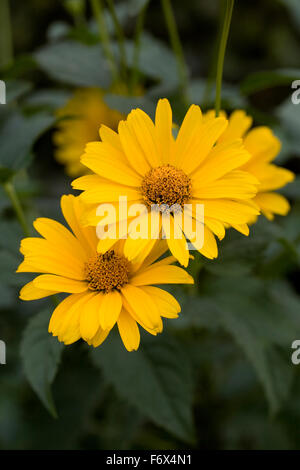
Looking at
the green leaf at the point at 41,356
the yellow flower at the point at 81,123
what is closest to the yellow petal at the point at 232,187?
the green leaf at the point at 41,356

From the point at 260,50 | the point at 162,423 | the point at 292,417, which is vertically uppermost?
the point at 260,50

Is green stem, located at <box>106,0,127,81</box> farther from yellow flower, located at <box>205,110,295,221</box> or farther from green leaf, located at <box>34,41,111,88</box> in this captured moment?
yellow flower, located at <box>205,110,295,221</box>

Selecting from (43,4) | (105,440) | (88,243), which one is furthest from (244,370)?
(43,4)

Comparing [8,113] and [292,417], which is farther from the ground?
[8,113]

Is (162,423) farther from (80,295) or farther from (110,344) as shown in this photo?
(80,295)

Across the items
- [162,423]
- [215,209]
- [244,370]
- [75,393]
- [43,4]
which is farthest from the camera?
[43,4]

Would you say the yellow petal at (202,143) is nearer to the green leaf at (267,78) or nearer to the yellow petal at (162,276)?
the yellow petal at (162,276)

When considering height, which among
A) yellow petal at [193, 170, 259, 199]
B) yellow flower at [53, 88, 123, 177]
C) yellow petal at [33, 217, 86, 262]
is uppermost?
yellow flower at [53, 88, 123, 177]

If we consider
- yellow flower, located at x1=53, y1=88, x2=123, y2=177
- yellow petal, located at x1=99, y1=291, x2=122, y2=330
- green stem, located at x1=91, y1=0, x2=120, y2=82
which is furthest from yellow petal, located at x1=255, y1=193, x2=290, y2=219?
yellow flower, located at x1=53, y1=88, x2=123, y2=177
